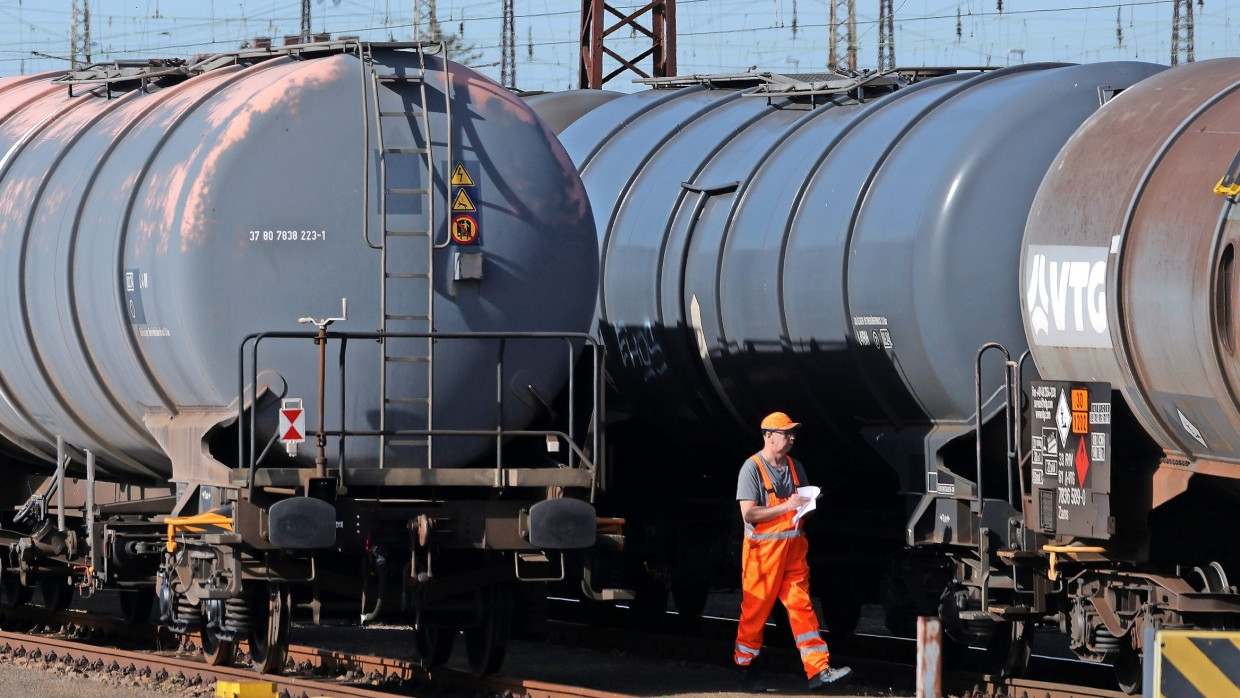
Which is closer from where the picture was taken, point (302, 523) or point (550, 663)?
point (302, 523)

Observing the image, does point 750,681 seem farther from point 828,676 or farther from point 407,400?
point 407,400

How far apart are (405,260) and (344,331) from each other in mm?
539

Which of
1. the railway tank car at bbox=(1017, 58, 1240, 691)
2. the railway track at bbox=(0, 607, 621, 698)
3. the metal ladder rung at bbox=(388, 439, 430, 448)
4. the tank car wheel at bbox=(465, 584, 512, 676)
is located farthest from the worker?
the metal ladder rung at bbox=(388, 439, 430, 448)

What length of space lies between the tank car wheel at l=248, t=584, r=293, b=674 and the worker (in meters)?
2.69

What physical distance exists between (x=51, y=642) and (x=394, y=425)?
4426 millimetres

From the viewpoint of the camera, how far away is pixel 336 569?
1181 centimetres

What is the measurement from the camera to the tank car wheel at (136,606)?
15523mm

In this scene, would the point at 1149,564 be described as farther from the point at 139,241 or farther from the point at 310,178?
the point at 139,241

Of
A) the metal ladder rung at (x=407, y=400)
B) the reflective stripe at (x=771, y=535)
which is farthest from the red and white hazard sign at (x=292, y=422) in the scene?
Answer: the reflective stripe at (x=771, y=535)

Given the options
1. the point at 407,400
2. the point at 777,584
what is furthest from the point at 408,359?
the point at 777,584

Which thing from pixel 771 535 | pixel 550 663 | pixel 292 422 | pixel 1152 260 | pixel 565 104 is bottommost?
pixel 550 663

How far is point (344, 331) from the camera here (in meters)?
11.0

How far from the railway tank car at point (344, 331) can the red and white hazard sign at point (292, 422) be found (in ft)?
0.06

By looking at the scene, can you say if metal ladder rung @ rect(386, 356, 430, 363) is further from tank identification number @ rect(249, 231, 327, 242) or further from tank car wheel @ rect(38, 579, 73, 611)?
tank car wheel @ rect(38, 579, 73, 611)
